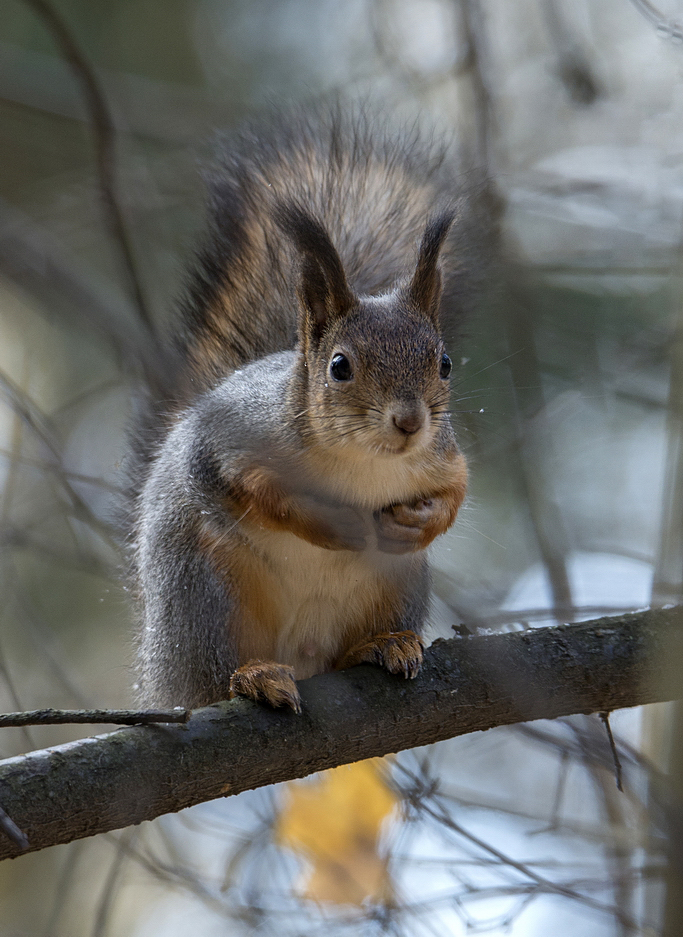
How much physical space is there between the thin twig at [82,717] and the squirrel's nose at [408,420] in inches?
26.0

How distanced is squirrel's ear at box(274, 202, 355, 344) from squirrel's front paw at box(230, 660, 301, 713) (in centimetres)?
73

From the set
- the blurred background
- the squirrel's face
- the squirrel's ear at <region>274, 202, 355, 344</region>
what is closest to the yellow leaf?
the blurred background

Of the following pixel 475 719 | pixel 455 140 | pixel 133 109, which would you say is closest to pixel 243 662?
pixel 475 719

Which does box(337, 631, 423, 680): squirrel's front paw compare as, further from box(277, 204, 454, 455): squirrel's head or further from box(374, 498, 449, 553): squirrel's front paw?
box(277, 204, 454, 455): squirrel's head

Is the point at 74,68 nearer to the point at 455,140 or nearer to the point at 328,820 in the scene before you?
the point at 455,140

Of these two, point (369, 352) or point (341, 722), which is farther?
point (369, 352)

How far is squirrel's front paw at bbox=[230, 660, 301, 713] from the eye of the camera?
1.82 meters

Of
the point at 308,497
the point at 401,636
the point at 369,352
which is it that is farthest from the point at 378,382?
the point at 401,636

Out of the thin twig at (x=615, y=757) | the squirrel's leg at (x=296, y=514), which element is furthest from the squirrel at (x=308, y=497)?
the thin twig at (x=615, y=757)

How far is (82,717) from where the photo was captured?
1.36m

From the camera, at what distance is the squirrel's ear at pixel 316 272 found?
2002 millimetres

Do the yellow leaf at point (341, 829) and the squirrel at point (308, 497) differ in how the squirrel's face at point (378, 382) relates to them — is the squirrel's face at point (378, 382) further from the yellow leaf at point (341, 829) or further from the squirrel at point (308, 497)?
the yellow leaf at point (341, 829)

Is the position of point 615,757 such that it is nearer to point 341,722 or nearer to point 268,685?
point 341,722

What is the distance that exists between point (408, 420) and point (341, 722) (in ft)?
1.97
